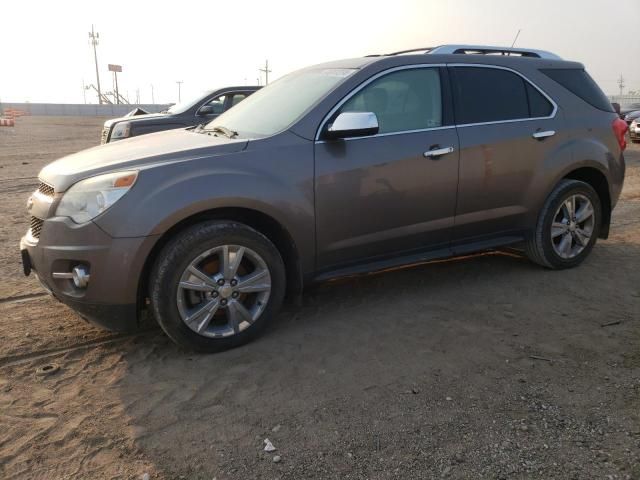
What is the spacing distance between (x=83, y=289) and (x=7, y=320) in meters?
1.18

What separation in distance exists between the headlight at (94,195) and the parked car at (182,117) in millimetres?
6602

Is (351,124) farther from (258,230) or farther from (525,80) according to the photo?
(525,80)

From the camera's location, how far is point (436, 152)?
3967mm

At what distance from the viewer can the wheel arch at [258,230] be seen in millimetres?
3242

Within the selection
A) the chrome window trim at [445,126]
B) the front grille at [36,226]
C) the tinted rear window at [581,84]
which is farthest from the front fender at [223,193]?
the tinted rear window at [581,84]

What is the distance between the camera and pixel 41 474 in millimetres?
2352

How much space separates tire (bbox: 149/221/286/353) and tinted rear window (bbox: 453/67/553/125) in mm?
1926

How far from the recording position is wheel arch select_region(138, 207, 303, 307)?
324 centimetres

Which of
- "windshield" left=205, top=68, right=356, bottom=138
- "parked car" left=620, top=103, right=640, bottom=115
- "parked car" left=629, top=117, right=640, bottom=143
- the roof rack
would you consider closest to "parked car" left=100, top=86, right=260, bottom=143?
"windshield" left=205, top=68, right=356, bottom=138

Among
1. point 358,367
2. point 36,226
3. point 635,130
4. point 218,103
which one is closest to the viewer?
point 358,367

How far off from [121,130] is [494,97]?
7295 mm

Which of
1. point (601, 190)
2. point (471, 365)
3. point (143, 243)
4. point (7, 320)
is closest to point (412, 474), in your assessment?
point (471, 365)

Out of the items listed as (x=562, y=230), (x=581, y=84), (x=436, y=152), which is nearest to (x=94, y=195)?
(x=436, y=152)

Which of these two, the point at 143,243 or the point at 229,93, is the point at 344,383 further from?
the point at 229,93
